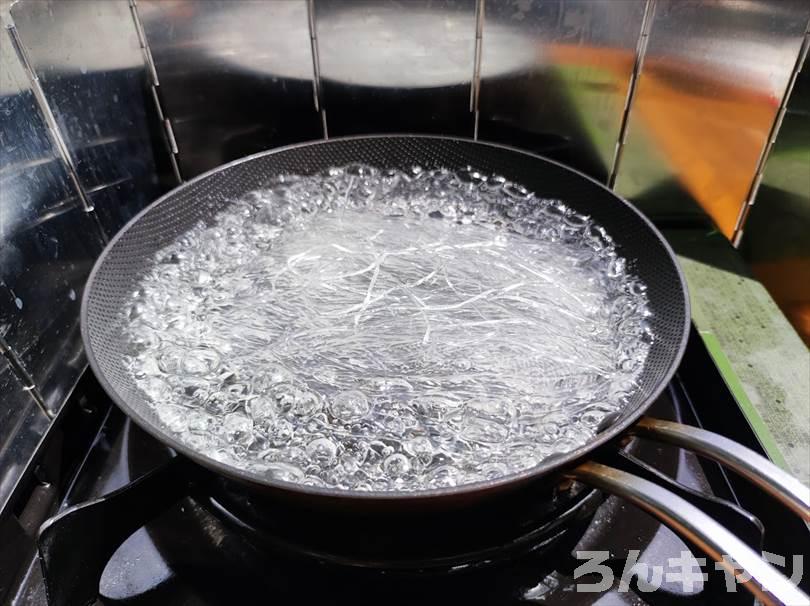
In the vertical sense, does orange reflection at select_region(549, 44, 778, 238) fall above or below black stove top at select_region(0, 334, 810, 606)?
above

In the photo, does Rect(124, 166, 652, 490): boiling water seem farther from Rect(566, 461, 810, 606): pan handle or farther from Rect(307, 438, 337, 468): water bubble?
Rect(566, 461, 810, 606): pan handle

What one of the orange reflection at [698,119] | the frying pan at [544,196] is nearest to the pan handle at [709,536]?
the frying pan at [544,196]

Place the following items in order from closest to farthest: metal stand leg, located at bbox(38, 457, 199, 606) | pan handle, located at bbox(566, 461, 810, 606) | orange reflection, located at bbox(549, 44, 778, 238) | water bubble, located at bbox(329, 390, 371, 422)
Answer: pan handle, located at bbox(566, 461, 810, 606) → metal stand leg, located at bbox(38, 457, 199, 606) → water bubble, located at bbox(329, 390, 371, 422) → orange reflection, located at bbox(549, 44, 778, 238)

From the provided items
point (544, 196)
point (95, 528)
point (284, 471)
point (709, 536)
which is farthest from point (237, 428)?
point (544, 196)

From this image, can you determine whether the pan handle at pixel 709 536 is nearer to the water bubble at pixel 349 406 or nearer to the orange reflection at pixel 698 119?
the water bubble at pixel 349 406

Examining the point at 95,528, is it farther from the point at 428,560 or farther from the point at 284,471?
the point at 428,560

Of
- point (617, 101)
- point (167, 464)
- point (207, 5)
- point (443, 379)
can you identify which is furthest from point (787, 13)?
→ point (167, 464)

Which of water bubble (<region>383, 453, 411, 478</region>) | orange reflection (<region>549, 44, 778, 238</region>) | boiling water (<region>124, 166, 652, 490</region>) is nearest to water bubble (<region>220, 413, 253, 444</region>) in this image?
boiling water (<region>124, 166, 652, 490</region>)
